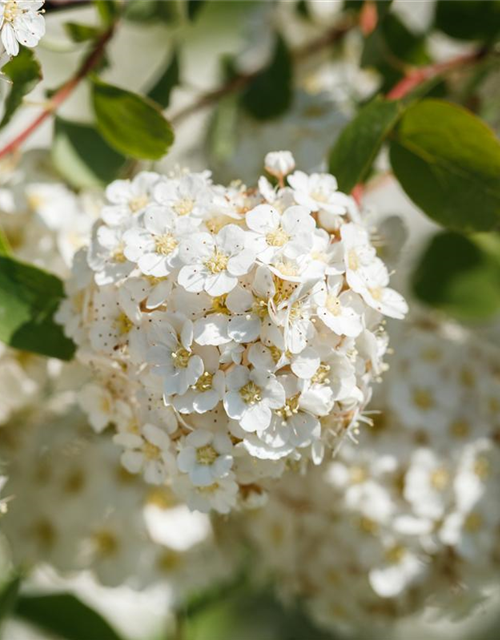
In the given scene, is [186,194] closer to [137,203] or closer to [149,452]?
[137,203]

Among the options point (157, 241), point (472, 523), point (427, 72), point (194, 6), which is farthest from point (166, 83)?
point (472, 523)

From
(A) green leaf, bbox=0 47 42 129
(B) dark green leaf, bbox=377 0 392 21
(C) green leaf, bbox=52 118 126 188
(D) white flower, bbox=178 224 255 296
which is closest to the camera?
(D) white flower, bbox=178 224 255 296

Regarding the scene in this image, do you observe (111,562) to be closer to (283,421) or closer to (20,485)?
(20,485)

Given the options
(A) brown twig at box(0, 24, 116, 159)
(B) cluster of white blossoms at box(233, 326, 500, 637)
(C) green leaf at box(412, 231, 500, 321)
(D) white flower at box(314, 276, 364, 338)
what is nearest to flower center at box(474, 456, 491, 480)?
(B) cluster of white blossoms at box(233, 326, 500, 637)

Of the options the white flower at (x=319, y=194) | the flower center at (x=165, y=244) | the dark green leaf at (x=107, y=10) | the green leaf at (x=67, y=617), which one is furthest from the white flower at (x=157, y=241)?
the green leaf at (x=67, y=617)

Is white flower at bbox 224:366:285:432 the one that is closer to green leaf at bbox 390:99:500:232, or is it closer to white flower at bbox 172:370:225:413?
white flower at bbox 172:370:225:413

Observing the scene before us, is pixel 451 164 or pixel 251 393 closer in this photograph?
pixel 251 393
